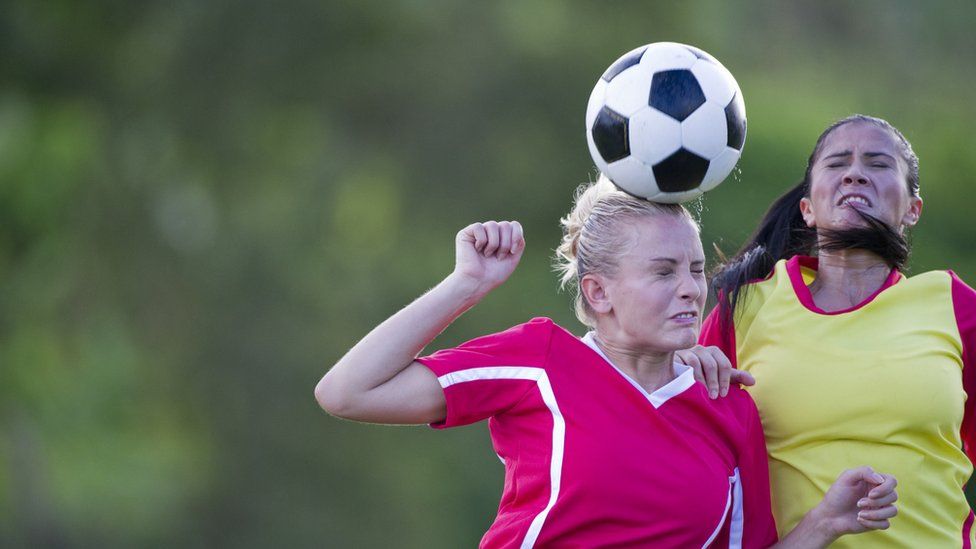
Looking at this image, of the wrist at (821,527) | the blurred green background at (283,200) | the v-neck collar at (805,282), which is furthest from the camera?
the blurred green background at (283,200)

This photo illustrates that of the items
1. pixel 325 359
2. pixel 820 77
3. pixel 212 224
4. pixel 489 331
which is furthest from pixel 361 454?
pixel 820 77

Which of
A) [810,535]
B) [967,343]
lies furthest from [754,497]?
[967,343]

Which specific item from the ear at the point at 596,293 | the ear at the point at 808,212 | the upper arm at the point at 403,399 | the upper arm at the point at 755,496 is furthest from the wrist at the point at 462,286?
the ear at the point at 808,212

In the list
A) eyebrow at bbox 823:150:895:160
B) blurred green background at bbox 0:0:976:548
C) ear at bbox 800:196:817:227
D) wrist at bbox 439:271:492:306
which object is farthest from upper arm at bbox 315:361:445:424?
blurred green background at bbox 0:0:976:548

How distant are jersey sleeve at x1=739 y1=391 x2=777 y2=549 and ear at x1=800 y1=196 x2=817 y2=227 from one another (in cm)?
91

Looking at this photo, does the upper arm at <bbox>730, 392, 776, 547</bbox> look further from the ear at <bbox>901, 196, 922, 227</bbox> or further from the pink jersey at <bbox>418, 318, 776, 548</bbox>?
the ear at <bbox>901, 196, 922, 227</bbox>

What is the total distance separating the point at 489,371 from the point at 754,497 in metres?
1.00

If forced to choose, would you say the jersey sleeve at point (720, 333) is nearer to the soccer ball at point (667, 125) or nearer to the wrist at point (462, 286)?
the soccer ball at point (667, 125)

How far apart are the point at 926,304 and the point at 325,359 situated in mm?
11718

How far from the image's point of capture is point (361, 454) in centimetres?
1598

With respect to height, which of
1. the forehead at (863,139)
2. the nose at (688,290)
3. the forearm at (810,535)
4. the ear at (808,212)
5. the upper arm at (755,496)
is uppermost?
the forehead at (863,139)

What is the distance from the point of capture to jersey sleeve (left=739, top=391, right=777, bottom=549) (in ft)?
15.0

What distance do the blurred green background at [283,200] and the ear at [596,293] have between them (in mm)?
10166

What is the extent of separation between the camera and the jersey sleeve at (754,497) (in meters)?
4.58
